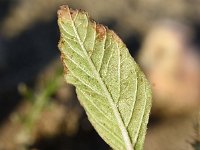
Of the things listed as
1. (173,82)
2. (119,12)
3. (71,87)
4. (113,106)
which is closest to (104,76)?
(113,106)

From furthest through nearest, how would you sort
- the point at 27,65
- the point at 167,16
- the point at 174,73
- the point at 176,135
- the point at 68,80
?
the point at 167,16 < the point at 27,65 < the point at 174,73 < the point at 176,135 < the point at 68,80

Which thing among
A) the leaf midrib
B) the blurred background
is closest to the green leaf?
the leaf midrib

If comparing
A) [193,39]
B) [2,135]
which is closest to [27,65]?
[2,135]

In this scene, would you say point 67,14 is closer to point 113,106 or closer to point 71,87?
point 113,106

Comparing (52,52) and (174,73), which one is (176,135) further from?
(52,52)

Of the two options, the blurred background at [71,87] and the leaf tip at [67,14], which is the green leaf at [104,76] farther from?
the blurred background at [71,87]

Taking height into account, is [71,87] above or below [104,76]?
below
